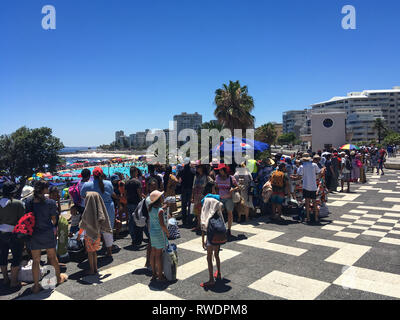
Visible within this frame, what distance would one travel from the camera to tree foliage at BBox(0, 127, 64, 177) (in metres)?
38.7

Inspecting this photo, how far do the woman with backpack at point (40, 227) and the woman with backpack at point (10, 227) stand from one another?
0.84 feet

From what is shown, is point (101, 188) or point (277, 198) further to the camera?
point (277, 198)

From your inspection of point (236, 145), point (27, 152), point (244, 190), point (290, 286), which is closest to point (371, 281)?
point (290, 286)

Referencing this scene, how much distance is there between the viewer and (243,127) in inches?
1093

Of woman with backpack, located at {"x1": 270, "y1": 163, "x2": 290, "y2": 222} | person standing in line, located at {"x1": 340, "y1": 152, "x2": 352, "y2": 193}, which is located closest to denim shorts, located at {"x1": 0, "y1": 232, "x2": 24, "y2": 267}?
woman with backpack, located at {"x1": 270, "y1": 163, "x2": 290, "y2": 222}

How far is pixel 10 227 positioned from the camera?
14.4ft

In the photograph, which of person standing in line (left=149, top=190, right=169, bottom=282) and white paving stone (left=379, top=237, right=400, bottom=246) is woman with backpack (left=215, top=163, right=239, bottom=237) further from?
white paving stone (left=379, top=237, right=400, bottom=246)

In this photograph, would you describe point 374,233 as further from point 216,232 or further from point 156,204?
point 156,204

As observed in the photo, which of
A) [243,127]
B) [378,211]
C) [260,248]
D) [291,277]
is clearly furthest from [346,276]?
[243,127]

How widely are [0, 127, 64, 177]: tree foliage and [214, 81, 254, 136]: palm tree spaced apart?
89.4ft

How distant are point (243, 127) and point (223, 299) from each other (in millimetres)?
24720

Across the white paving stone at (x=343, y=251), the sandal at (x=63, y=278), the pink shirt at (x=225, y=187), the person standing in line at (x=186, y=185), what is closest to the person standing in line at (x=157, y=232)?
the sandal at (x=63, y=278)

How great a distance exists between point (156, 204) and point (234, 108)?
→ 24.0m

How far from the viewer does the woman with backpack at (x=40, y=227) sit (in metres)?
4.27
